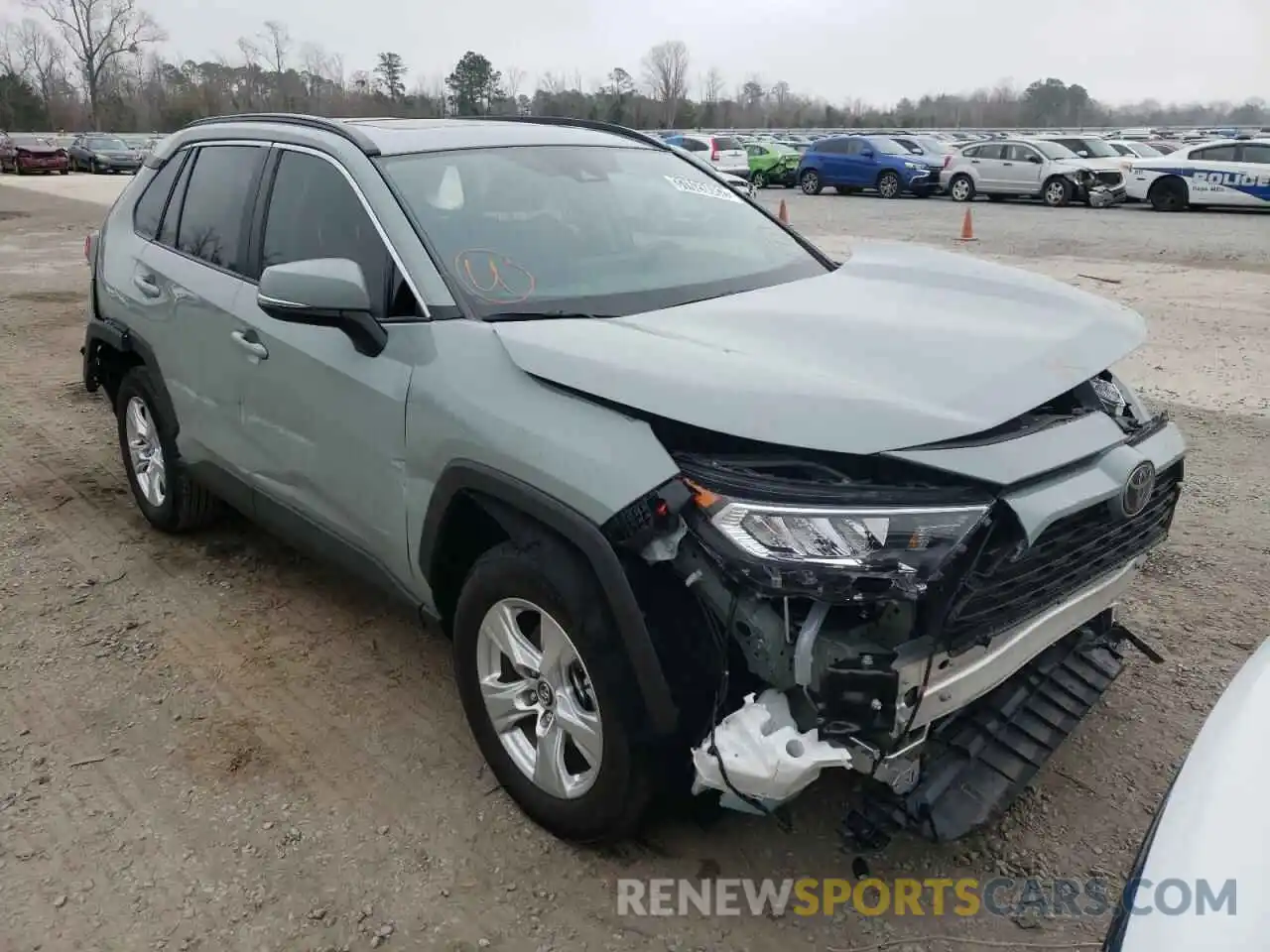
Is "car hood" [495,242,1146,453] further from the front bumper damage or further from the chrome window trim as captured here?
the chrome window trim

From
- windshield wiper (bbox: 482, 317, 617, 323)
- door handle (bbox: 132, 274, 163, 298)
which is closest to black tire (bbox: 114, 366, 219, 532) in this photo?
door handle (bbox: 132, 274, 163, 298)

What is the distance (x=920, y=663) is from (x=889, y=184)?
84.7 ft

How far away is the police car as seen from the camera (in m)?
19.7

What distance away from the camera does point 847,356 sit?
2.51m

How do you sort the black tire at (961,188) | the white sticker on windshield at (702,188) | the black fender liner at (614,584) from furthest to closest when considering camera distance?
the black tire at (961,188) < the white sticker on windshield at (702,188) < the black fender liner at (614,584)

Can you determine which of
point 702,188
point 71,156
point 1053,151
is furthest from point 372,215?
point 71,156

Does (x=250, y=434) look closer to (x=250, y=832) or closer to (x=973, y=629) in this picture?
(x=250, y=832)

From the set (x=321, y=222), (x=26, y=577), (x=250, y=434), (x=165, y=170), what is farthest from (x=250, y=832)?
(x=165, y=170)

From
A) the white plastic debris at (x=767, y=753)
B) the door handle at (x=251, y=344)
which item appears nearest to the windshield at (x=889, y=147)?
the door handle at (x=251, y=344)

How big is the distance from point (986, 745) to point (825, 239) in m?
14.1

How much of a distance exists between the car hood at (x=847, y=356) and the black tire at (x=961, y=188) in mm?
22845

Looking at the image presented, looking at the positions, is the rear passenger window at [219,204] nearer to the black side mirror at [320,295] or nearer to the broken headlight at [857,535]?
the black side mirror at [320,295]

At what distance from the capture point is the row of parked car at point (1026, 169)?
2006cm

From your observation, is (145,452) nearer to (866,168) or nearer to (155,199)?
(155,199)
